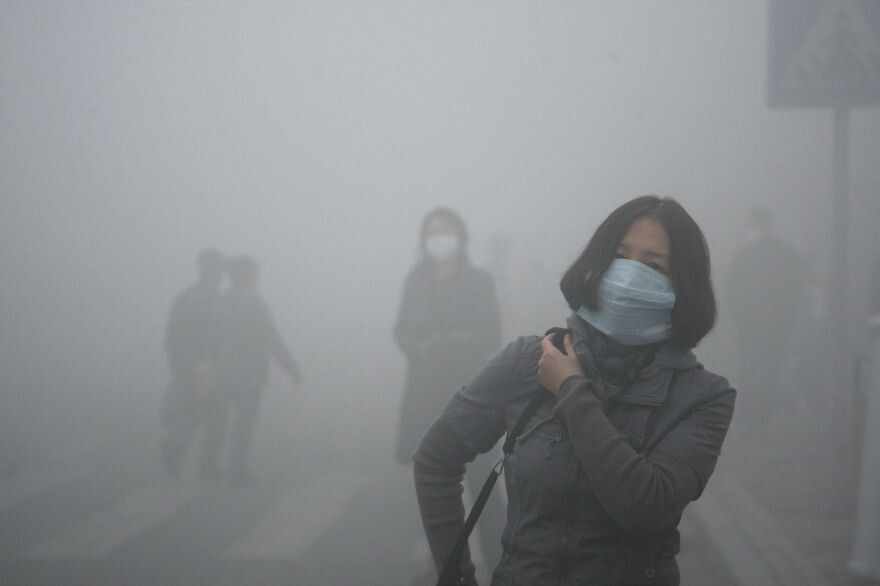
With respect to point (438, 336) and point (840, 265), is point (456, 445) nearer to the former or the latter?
point (438, 336)

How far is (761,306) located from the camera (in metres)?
5.02

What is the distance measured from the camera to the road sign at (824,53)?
3725mm

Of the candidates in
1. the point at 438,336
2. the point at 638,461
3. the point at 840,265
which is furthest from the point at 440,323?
the point at 638,461

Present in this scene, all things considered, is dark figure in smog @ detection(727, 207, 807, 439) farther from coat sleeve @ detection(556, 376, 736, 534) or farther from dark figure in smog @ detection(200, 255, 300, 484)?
coat sleeve @ detection(556, 376, 736, 534)

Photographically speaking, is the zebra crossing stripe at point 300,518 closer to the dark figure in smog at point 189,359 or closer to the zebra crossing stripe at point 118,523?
the zebra crossing stripe at point 118,523

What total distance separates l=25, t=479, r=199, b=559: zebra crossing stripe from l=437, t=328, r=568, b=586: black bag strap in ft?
9.31

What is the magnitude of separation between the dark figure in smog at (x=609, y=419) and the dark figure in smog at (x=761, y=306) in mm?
3431

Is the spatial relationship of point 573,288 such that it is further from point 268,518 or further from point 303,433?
point 303,433

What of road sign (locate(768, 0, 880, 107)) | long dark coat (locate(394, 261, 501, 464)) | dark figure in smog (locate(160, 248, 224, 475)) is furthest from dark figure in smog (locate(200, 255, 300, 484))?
road sign (locate(768, 0, 880, 107))

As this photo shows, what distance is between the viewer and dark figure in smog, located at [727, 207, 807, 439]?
4762 mm

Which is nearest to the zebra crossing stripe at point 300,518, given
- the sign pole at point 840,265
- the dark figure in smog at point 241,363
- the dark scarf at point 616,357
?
the dark figure in smog at point 241,363

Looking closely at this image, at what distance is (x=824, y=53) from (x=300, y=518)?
3886 mm

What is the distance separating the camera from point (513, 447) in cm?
160

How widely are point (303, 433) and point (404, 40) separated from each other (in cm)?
369
